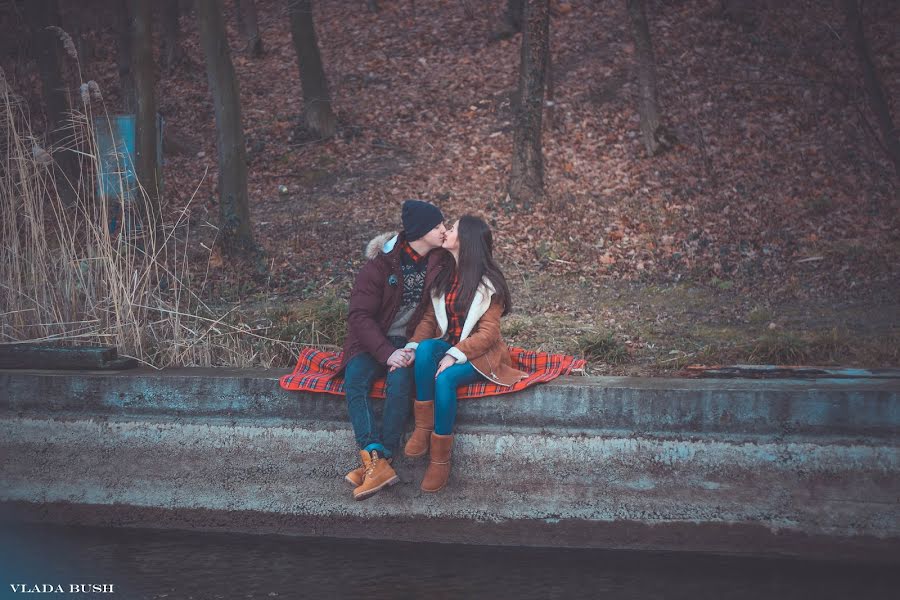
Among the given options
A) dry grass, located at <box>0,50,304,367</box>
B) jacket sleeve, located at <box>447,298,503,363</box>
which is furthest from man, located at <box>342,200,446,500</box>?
dry grass, located at <box>0,50,304,367</box>

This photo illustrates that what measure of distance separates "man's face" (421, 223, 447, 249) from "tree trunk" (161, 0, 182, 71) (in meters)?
15.2

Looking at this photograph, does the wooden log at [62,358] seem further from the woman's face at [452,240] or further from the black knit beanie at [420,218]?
the woman's face at [452,240]

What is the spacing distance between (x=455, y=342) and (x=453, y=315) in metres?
0.16

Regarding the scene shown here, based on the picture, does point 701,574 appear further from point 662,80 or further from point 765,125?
point 662,80

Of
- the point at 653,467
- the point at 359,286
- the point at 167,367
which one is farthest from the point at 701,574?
the point at 167,367

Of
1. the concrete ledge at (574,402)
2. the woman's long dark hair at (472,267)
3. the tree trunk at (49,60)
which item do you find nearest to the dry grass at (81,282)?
the concrete ledge at (574,402)

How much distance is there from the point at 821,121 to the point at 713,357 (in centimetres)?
775

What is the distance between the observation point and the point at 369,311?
453cm

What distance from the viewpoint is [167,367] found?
5.18m

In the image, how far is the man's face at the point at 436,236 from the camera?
450 centimetres

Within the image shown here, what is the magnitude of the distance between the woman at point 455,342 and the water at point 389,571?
456mm

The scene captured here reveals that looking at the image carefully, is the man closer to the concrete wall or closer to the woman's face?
the woman's face

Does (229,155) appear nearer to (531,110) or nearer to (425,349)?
(531,110)

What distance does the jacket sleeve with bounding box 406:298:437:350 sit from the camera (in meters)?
4.59
